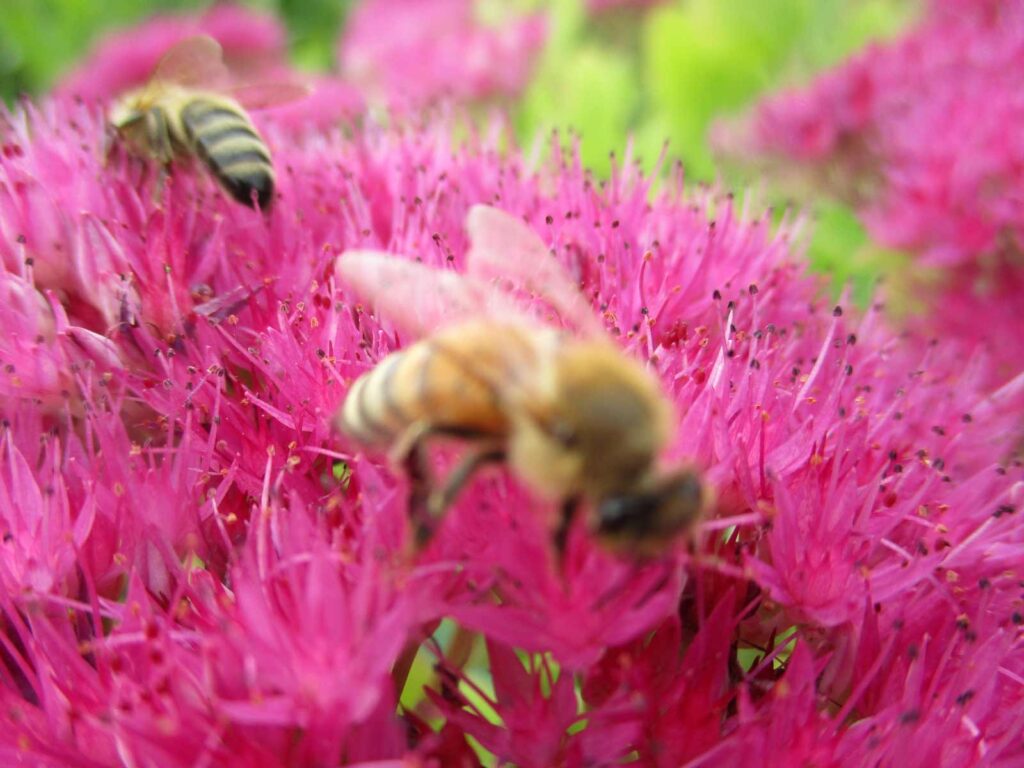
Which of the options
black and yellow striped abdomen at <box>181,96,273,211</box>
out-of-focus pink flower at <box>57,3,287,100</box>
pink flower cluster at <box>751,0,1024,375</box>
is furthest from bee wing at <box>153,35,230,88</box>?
out-of-focus pink flower at <box>57,3,287,100</box>

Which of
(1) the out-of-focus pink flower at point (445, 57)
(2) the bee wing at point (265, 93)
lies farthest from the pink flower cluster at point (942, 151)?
(2) the bee wing at point (265, 93)

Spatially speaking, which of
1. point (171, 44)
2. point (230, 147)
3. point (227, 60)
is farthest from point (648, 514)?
point (227, 60)

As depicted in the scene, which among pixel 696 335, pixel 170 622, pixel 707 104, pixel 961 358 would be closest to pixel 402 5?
pixel 707 104

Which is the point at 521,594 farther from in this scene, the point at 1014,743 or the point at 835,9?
the point at 835,9

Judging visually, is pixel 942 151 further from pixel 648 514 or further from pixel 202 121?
pixel 648 514

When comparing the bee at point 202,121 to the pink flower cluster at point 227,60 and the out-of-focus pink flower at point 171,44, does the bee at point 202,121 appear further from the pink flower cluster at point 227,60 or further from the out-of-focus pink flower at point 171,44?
the out-of-focus pink flower at point 171,44
